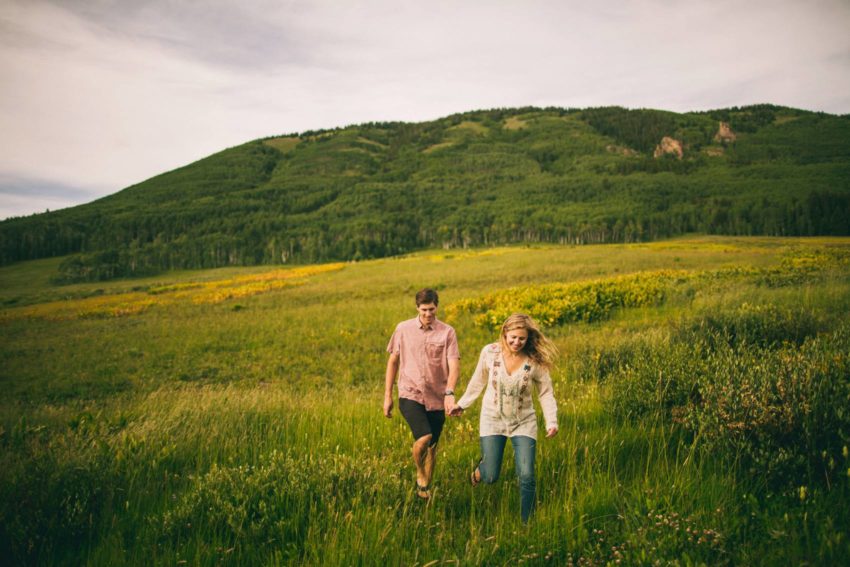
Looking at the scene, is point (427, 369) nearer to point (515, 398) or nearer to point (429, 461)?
point (429, 461)

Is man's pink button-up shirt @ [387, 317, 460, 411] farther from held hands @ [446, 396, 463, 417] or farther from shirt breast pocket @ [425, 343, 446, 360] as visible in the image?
held hands @ [446, 396, 463, 417]

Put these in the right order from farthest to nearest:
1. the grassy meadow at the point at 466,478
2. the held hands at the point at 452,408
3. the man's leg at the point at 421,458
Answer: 1. the man's leg at the point at 421,458
2. the held hands at the point at 452,408
3. the grassy meadow at the point at 466,478

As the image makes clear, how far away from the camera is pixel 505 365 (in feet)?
12.9

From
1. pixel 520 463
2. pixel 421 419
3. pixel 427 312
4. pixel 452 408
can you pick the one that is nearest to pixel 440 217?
pixel 427 312

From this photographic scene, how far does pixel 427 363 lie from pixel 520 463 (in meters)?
1.42

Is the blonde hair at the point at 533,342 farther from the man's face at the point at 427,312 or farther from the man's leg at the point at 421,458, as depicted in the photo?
the man's leg at the point at 421,458

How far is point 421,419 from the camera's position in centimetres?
435

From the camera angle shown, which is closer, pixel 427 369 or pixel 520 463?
pixel 520 463

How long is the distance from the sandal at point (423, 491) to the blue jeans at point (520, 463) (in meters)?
0.52

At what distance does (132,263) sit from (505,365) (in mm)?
115559

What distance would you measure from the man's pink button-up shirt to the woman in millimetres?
597

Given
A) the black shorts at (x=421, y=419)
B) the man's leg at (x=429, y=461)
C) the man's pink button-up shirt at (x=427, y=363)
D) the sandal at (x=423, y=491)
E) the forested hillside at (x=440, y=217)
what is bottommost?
the sandal at (x=423, y=491)

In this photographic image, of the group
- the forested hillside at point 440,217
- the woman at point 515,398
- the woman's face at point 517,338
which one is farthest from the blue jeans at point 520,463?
the forested hillside at point 440,217

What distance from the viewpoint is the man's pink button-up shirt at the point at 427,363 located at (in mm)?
4531
